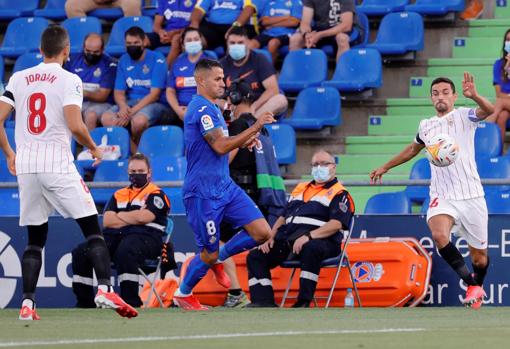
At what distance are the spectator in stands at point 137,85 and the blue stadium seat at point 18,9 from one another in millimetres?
A: 2948

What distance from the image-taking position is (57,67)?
8.95 m

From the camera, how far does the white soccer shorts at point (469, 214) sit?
11.0m

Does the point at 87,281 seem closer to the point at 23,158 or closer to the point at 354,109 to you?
the point at 23,158

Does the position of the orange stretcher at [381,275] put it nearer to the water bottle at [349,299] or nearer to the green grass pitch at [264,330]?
the water bottle at [349,299]

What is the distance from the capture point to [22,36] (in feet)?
57.1

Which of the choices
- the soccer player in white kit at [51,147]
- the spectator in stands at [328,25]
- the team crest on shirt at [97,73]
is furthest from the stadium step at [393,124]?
the soccer player in white kit at [51,147]

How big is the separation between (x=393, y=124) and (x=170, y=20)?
326cm

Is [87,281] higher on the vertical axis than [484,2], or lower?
lower

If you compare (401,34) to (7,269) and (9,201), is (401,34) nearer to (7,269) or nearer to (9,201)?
(9,201)

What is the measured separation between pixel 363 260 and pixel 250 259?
109 cm

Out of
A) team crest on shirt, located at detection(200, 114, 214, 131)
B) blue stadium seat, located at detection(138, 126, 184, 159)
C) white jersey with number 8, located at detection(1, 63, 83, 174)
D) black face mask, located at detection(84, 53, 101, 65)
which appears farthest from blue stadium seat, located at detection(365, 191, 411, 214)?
white jersey with number 8, located at detection(1, 63, 83, 174)

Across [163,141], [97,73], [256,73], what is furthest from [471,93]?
[97,73]

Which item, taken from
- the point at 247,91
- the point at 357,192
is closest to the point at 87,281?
the point at 247,91

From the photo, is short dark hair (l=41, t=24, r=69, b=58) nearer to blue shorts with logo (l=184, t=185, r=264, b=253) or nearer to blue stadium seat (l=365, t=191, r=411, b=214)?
blue shorts with logo (l=184, t=185, r=264, b=253)
